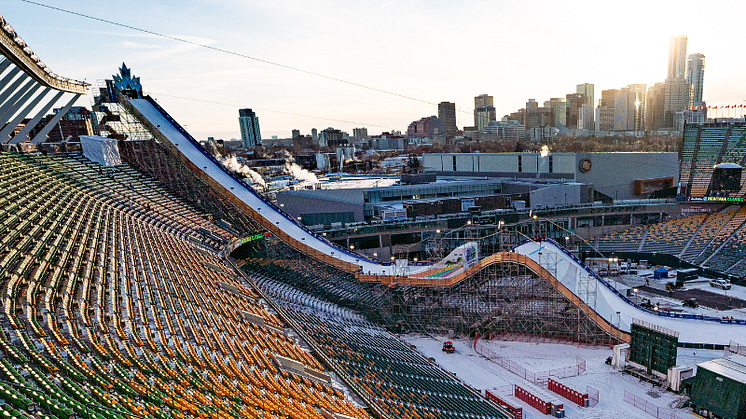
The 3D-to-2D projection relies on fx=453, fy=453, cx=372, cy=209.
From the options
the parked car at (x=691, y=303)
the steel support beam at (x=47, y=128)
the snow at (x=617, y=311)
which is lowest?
the parked car at (x=691, y=303)

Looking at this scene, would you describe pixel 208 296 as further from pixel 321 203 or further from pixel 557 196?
pixel 557 196

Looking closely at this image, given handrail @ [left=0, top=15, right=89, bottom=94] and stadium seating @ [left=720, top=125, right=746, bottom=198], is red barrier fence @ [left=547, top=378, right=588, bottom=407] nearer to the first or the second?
handrail @ [left=0, top=15, right=89, bottom=94]

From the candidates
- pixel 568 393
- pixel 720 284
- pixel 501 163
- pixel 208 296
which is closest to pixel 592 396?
pixel 568 393

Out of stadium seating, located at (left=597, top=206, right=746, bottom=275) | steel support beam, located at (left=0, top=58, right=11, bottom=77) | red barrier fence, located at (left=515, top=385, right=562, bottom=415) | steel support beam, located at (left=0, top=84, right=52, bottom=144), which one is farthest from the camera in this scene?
stadium seating, located at (left=597, top=206, right=746, bottom=275)

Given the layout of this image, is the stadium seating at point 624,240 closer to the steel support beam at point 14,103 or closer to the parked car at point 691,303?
the parked car at point 691,303

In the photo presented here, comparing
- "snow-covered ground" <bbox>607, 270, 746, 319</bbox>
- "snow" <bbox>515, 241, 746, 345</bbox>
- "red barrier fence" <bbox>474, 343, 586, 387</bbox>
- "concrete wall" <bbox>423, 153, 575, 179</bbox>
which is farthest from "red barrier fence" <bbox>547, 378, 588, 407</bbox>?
"concrete wall" <bbox>423, 153, 575, 179</bbox>

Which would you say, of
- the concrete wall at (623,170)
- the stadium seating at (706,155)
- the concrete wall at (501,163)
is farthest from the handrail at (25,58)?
the stadium seating at (706,155)

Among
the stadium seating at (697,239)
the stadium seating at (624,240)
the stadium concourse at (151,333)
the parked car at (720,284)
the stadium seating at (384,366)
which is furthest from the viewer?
the stadium seating at (624,240)
